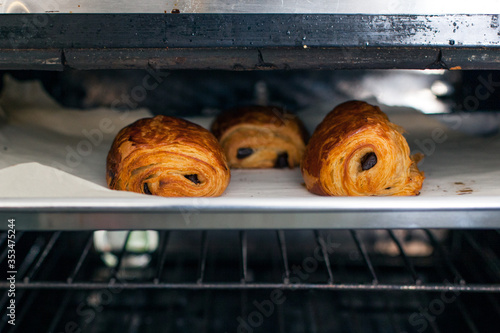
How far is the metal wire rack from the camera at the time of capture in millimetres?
1414

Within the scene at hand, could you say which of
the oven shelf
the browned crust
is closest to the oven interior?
the oven shelf

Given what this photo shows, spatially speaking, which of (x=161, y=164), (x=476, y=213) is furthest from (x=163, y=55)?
(x=476, y=213)

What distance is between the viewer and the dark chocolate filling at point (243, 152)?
5.93ft

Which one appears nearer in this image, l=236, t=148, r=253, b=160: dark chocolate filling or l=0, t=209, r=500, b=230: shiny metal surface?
l=0, t=209, r=500, b=230: shiny metal surface

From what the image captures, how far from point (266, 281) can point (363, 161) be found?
63 cm

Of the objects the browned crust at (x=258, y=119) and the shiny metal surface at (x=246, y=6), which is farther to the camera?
the browned crust at (x=258, y=119)

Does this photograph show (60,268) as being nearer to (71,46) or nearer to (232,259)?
(232,259)

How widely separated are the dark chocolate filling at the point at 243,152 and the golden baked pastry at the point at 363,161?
1.32 ft

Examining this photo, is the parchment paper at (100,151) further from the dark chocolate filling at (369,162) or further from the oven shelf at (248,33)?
the oven shelf at (248,33)

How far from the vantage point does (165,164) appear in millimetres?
1367

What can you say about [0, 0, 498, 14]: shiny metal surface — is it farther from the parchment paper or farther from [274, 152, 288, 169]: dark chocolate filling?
[274, 152, 288, 169]: dark chocolate filling

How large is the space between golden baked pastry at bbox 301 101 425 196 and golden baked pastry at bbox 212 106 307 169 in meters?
0.35

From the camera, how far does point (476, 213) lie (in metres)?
1.08

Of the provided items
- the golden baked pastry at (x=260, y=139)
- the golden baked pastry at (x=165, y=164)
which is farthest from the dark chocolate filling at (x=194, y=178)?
the golden baked pastry at (x=260, y=139)
